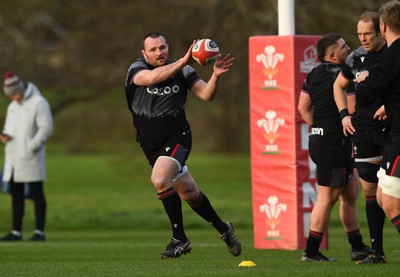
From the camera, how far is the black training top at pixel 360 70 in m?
10.2

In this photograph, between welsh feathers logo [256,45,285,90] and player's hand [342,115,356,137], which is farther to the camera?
welsh feathers logo [256,45,285,90]

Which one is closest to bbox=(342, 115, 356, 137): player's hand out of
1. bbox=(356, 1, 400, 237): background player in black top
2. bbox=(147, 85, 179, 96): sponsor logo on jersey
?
bbox=(356, 1, 400, 237): background player in black top

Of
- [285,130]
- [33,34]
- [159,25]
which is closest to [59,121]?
[33,34]

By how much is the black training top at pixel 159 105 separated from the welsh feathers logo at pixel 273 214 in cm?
304

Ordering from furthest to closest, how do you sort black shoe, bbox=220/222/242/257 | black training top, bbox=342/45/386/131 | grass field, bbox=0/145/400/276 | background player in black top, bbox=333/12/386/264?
black shoe, bbox=220/222/242/257 → black training top, bbox=342/45/386/131 → background player in black top, bbox=333/12/386/264 → grass field, bbox=0/145/400/276

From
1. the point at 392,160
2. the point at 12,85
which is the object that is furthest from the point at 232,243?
the point at 12,85

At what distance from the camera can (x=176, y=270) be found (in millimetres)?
9672

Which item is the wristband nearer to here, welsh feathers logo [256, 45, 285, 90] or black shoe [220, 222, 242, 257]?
black shoe [220, 222, 242, 257]

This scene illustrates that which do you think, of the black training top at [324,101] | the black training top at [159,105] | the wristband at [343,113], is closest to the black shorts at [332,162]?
the black training top at [324,101]

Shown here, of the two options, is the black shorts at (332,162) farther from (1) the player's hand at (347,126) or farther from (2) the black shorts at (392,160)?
(2) the black shorts at (392,160)

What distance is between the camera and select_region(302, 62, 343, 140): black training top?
36.0 ft

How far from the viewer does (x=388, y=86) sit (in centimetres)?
856

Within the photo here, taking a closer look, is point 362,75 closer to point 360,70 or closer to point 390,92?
point 360,70

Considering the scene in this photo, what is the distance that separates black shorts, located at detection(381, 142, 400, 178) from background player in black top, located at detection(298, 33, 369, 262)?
215 centimetres
